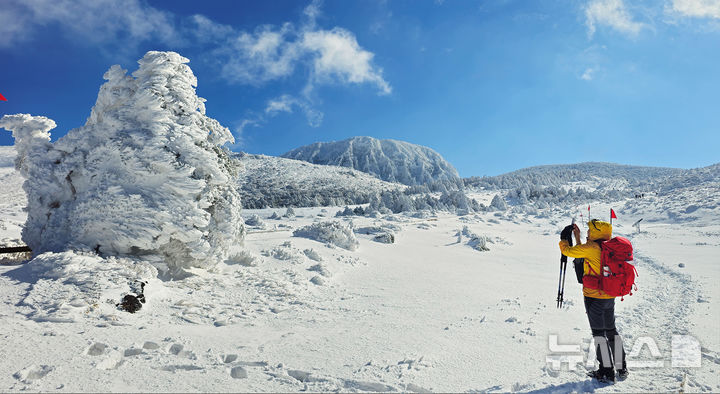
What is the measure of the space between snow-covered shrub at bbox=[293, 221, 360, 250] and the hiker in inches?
321

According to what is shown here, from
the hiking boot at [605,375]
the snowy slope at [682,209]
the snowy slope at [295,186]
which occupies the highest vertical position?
the snowy slope at [295,186]

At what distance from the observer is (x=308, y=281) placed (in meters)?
7.83

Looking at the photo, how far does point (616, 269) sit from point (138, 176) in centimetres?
771

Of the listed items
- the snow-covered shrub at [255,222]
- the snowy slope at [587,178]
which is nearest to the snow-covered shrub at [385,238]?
the snow-covered shrub at [255,222]

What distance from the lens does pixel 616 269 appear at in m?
3.71

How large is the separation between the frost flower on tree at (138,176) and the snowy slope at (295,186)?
119ft

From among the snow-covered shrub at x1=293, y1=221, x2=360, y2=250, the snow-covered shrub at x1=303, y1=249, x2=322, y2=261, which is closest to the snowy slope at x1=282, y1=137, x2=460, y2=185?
the snow-covered shrub at x1=293, y1=221, x2=360, y2=250

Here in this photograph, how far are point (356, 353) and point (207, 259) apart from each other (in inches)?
169

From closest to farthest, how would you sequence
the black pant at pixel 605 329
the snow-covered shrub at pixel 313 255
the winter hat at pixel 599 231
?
the black pant at pixel 605 329 → the winter hat at pixel 599 231 → the snow-covered shrub at pixel 313 255

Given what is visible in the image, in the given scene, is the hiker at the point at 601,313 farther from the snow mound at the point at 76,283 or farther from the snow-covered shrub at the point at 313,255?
the snow-covered shrub at the point at 313,255

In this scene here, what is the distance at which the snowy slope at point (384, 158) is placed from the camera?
135 m

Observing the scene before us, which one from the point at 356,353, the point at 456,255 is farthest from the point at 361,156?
the point at 356,353

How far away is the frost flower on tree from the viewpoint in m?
6.61

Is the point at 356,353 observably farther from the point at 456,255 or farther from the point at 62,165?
the point at 456,255
